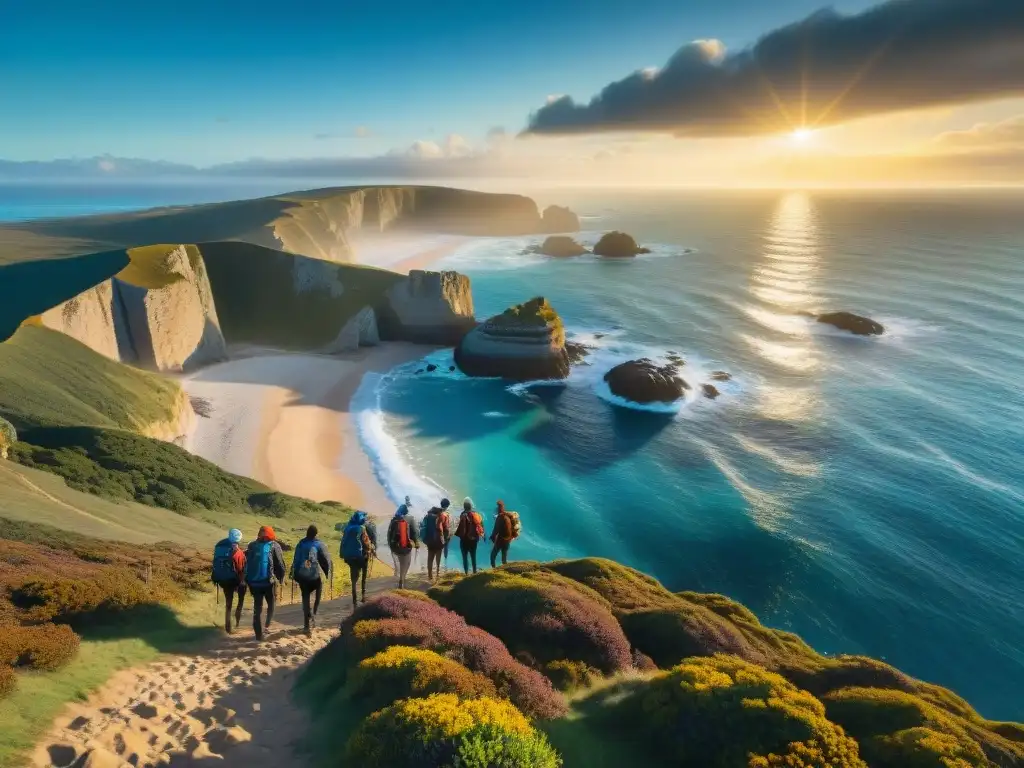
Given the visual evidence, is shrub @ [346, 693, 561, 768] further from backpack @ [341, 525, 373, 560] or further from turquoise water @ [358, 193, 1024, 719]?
turquoise water @ [358, 193, 1024, 719]

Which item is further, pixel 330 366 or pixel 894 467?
pixel 330 366

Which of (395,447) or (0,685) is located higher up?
(0,685)

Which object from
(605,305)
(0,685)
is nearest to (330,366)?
(605,305)

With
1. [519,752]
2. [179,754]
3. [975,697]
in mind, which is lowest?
[975,697]

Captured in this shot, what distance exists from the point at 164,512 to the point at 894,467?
37.6m

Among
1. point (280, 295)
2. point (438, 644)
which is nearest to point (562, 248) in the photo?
point (280, 295)

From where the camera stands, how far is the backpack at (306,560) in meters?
11.1

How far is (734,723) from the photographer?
7199 mm

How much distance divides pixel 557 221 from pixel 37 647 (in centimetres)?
16455

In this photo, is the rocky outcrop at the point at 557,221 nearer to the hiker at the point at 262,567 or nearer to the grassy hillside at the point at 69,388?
the grassy hillside at the point at 69,388

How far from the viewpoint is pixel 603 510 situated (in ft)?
101

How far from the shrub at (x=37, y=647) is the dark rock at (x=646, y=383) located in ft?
130

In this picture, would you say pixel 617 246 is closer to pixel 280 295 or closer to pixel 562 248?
pixel 562 248

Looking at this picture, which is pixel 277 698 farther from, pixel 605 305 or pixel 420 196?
pixel 420 196
